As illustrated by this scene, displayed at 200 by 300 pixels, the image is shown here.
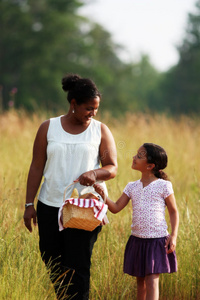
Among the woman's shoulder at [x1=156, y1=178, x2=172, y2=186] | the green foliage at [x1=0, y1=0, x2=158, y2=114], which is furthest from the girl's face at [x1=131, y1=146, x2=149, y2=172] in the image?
the green foliage at [x1=0, y1=0, x2=158, y2=114]

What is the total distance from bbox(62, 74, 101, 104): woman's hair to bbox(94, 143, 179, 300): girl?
494 millimetres

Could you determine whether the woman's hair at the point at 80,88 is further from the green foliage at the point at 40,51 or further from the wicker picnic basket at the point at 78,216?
the green foliage at the point at 40,51

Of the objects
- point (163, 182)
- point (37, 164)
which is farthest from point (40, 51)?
point (163, 182)

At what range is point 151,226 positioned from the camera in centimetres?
304

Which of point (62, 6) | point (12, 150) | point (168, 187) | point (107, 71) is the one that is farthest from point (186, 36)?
point (168, 187)

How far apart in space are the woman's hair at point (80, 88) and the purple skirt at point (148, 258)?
96cm

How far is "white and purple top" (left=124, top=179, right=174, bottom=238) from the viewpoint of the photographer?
304cm

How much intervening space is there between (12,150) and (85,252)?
4.36 meters

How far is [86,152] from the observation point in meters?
3.03

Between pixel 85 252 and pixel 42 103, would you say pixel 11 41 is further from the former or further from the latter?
pixel 85 252

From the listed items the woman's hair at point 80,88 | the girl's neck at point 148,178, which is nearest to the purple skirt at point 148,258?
the girl's neck at point 148,178

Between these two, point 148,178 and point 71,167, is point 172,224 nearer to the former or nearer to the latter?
point 148,178

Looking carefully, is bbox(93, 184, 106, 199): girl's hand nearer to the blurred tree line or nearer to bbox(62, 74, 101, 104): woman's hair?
bbox(62, 74, 101, 104): woman's hair

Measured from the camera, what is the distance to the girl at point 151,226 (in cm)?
299
